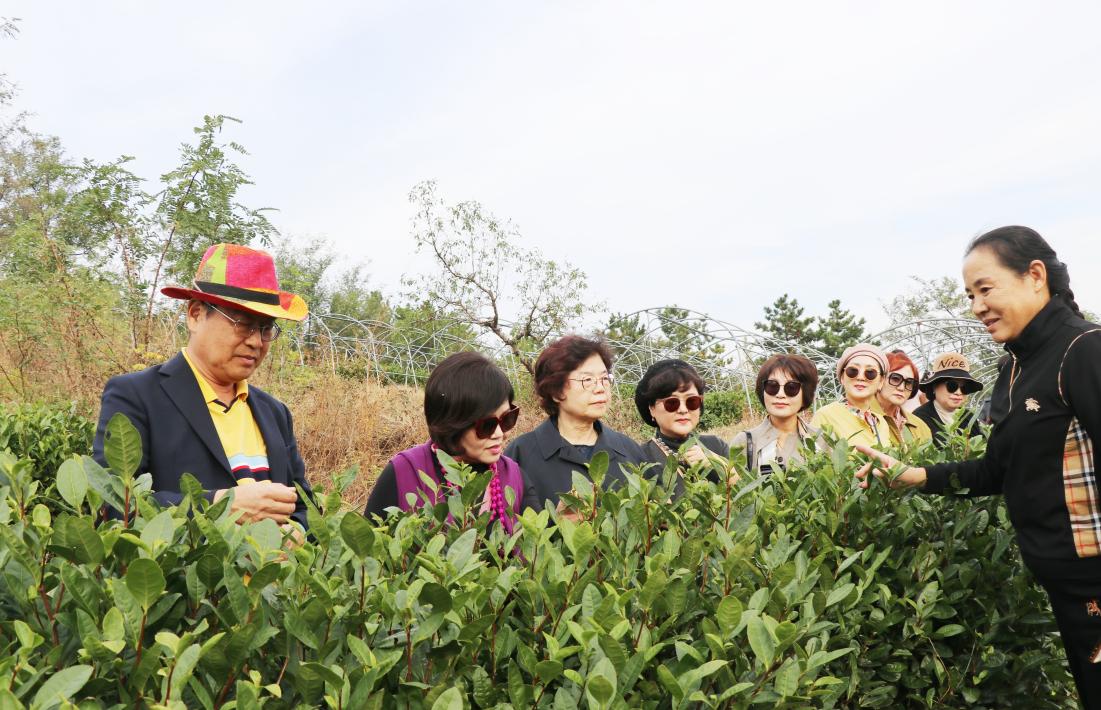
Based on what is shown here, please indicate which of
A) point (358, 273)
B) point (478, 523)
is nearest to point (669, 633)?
point (478, 523)

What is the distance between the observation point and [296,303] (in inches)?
127

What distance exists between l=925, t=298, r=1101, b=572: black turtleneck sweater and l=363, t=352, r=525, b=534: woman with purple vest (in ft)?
5.24

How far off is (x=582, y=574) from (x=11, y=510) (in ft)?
3.67

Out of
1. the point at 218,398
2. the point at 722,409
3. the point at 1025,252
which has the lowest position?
the point at 722,409

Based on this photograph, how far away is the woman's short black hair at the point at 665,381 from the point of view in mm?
4289

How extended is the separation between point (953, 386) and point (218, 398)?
17.2 feet

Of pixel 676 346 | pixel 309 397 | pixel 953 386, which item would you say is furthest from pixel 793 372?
pixel 676 346

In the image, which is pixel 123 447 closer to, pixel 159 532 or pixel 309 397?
pixel 159 532

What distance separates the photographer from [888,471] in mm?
2518

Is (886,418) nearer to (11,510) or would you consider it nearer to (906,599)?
(906,599)

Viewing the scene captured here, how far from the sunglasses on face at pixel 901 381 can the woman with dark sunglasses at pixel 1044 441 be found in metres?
3.18

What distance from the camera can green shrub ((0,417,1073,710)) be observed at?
1.23 m

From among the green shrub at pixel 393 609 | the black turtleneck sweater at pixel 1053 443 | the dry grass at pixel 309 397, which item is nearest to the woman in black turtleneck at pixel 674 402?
the black turtleneck sweater at pixel 1053 443

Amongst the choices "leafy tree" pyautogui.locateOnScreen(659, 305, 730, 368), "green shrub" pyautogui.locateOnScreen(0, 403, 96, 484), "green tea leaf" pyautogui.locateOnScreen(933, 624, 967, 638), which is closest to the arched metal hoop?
"leafy tree" pyautogui.locateOnScreen(659, 305, 730, 368)
